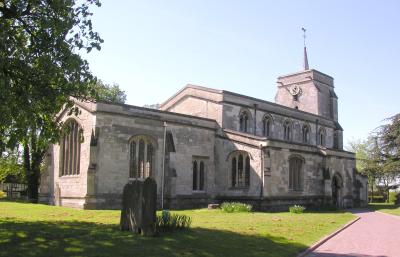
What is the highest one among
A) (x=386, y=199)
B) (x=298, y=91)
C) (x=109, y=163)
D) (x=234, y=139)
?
(x=298, y=91)

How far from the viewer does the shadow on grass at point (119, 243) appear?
1127 cm

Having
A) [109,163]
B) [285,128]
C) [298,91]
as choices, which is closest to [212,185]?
[109,163]

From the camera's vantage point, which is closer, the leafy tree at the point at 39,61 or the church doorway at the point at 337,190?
the leafy tree at the point at 39,61

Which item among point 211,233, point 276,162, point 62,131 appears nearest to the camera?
point 211,233

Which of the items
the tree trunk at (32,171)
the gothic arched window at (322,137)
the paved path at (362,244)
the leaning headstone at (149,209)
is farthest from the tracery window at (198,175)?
the gothic arched window at (322,137)

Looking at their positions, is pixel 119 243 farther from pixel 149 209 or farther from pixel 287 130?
pixel 287 130

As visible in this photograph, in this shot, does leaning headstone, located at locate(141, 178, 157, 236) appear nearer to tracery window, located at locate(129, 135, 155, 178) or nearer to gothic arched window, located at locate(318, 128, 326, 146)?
tracery window, located at locate(129, 135, 155, 178)

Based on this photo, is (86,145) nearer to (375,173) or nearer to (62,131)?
(62,131)

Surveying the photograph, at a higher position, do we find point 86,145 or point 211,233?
point 86,145

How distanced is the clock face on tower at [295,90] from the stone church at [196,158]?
11741 mm

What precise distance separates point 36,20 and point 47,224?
7358 mm

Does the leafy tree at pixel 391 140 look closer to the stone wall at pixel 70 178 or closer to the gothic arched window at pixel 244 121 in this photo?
the gothic arched window at pixel 244 121

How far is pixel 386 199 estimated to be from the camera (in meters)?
63.1

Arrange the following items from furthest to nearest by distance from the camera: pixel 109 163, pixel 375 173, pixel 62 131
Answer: pixel 375 173 → pixel 109 163 → pixel 62 131
